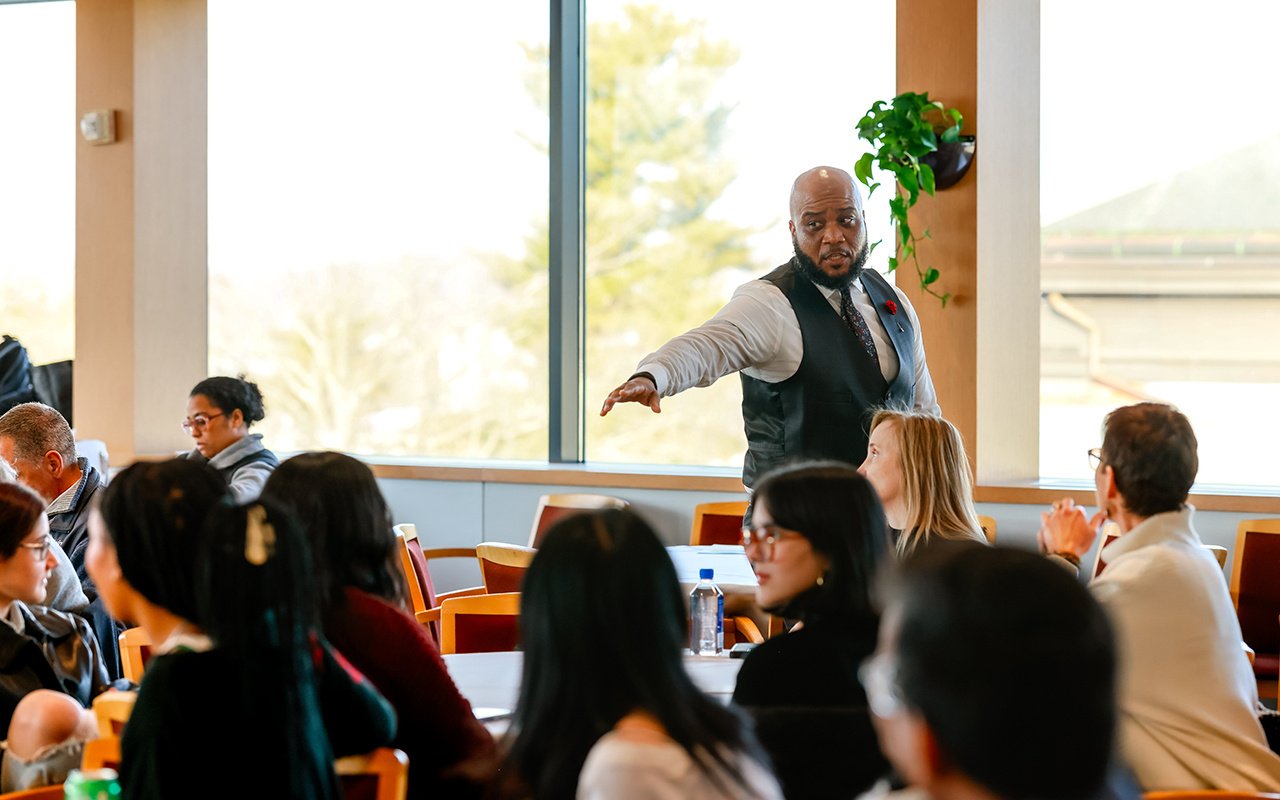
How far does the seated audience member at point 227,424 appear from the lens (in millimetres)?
5012

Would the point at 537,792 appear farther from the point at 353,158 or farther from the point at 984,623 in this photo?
the point at 353,158

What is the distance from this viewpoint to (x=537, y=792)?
5.27 feet

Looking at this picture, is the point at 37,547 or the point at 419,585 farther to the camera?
the point at 419,585

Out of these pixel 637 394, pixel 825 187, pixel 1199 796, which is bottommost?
pixel 1199 796

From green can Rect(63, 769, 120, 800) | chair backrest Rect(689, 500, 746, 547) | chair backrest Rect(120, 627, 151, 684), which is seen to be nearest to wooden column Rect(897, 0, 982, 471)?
chair backrest Rect(689, 500, 746, 547)

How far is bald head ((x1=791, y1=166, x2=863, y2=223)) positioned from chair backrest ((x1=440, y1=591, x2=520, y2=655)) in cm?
142

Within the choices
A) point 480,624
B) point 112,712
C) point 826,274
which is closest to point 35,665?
point 112,712

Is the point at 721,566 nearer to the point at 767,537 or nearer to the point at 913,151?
the point at 913,151

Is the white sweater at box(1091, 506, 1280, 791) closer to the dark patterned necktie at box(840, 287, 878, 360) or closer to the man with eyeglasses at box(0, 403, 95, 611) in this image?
the dark patterned necktie at box(840, 287, 878, 360)

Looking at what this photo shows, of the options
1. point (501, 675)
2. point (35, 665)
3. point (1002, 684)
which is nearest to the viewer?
point (1002, 684)

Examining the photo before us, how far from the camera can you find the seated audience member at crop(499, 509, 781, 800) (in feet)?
4.91

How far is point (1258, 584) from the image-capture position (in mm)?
5016

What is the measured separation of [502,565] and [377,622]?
2.08m

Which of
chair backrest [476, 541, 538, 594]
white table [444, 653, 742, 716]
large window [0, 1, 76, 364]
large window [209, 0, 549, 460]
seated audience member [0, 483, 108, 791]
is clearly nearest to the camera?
seated audience member [0, 483, 108, 791]
